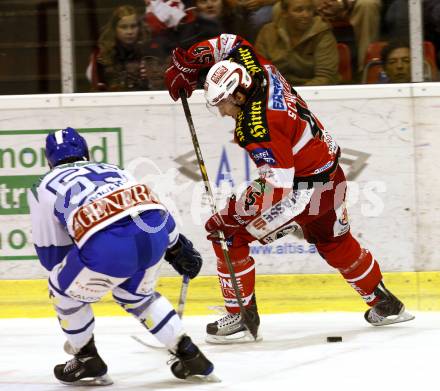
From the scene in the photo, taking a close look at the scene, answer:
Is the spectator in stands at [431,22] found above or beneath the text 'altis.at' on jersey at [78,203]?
above

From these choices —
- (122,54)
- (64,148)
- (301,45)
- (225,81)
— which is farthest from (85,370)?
(301,45)

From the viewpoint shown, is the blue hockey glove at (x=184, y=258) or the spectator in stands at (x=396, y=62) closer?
the blue hockey glove at (x=184, y=258)

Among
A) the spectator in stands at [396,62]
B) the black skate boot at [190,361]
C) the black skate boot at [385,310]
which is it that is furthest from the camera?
the spectator in stands at [396,62]

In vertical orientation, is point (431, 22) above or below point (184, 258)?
above

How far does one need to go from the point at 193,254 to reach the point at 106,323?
1.46 m

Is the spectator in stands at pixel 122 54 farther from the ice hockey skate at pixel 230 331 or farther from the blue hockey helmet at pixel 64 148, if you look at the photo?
the blue hockey helmet at pixel 64 148

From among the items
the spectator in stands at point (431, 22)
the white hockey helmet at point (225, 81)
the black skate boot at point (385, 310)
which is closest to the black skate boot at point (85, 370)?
the white hockey helmet at point (225, 81)

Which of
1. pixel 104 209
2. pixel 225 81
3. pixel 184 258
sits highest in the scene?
pixel 225 81

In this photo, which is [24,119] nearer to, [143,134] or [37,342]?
[143,134]

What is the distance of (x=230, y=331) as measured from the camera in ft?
16.7

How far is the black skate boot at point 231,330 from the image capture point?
508cm

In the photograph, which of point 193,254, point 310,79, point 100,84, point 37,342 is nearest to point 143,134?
point 100,84

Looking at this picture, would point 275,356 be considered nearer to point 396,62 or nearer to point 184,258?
point 184,258

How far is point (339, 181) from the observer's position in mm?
5090
